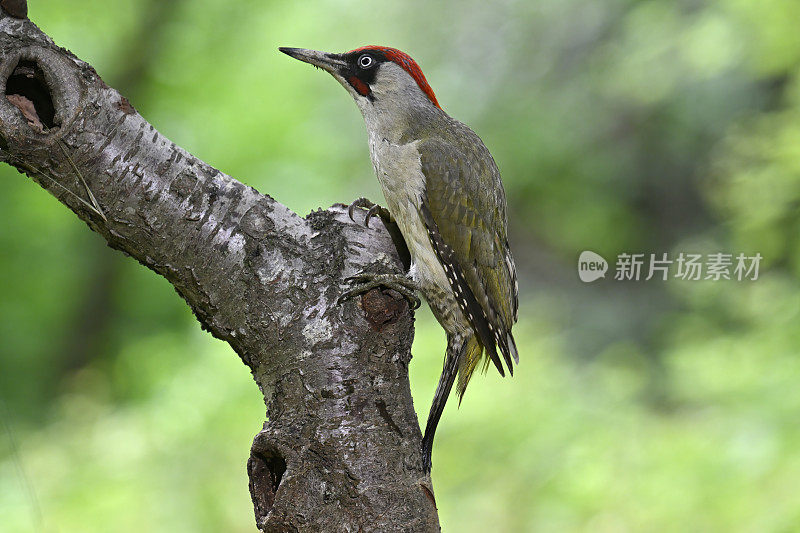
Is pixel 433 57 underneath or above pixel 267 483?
above

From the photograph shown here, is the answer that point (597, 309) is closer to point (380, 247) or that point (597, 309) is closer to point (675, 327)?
point (675, 327)

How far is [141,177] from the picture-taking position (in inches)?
52.8

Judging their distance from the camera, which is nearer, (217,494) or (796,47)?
(217,494)

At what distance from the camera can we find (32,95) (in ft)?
4.23

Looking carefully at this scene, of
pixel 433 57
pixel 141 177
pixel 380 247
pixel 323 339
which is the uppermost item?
pixel 433 57

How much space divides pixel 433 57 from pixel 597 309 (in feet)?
8.16

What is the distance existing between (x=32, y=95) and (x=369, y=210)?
721 millimetres

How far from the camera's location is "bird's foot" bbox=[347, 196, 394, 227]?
1.57 metres

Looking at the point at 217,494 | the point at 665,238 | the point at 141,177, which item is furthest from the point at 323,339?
the point at 665,238

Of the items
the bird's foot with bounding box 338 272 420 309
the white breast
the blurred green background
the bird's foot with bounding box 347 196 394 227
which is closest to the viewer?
the bird's foot with bounding box 338 272 420 309

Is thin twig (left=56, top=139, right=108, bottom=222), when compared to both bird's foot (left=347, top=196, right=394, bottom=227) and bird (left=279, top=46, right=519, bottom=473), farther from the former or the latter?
bird (left=279, top=46, right=519, bottom=473)

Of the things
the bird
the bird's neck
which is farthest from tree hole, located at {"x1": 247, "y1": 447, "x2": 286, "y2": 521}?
the bird's neck

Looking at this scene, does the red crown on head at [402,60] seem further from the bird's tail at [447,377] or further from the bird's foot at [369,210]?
the bird's tail at [447,377]

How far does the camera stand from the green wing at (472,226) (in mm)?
1867
